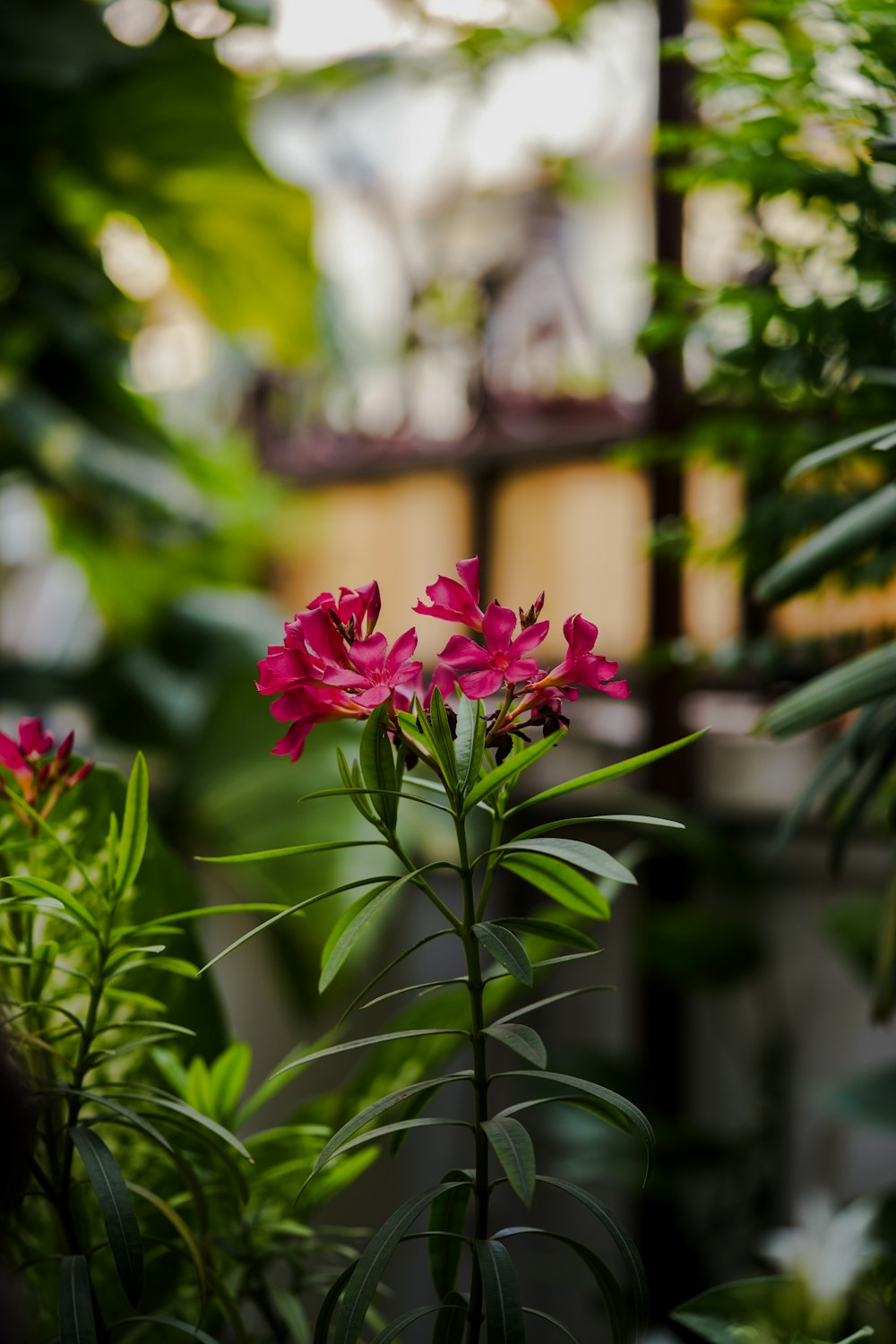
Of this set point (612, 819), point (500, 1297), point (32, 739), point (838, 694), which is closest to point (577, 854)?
point (612, 819)

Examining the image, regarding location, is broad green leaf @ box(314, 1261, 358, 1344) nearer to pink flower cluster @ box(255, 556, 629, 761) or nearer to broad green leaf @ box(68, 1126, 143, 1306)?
broad green leaf @ box(68, 1126, 143, 1306)

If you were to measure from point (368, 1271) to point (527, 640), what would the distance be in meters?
0.24

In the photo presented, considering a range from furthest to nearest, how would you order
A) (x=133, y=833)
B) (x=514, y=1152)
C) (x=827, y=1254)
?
1. (x=827, y=1254)
2. (x=133, y=833)
3. (x=514, y=1152)

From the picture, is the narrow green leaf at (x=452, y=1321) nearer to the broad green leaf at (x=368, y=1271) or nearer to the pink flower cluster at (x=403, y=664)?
the broad green leaf at (x=368, y=1271)

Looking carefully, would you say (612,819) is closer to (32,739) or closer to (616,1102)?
(616,1102)

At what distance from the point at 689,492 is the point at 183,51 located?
122 cm

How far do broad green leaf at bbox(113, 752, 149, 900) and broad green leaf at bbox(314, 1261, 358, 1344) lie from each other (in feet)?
0.56

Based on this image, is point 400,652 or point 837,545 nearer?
point 400,652

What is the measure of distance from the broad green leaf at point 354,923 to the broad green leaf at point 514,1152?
79 millimetres

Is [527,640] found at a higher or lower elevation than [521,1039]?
higher

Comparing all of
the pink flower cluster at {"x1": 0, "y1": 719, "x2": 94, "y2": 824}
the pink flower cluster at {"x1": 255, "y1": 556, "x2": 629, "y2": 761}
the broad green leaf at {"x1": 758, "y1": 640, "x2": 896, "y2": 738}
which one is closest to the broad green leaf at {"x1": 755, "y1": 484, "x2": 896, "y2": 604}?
the broad green leaf at {"x1": 758, "y1": 640, "x2": 896, "y2": 738}

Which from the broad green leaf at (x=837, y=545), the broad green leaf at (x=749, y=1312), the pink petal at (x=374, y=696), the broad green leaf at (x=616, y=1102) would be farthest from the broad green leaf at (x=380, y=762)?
the broad green leaf at (x=837, y=545)

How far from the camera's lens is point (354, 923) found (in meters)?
0.45

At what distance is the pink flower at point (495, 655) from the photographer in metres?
0.45
